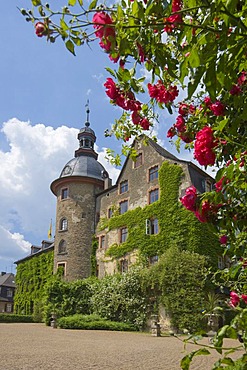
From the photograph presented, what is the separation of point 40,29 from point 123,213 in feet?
84.2

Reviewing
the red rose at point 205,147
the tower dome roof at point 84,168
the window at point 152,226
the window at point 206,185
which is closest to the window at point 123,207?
the window at point 152,226

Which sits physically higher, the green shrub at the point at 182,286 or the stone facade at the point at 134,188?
the stone facade at the point at 134,188

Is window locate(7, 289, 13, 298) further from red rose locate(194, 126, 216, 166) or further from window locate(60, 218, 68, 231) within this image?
red rose locate(194, 126, 216, 166)

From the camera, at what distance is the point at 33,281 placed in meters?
35.9

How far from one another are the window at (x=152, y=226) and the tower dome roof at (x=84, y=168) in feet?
28.7

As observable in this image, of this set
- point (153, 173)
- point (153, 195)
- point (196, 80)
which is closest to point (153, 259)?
point (153, 195)

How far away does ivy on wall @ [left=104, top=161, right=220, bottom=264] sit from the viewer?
21781 millimetres

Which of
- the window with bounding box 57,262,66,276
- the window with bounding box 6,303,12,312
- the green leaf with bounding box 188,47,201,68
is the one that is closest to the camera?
the green leaf with bounding box 188,47,201,68

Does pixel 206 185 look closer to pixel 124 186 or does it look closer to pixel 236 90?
pixel 124 186

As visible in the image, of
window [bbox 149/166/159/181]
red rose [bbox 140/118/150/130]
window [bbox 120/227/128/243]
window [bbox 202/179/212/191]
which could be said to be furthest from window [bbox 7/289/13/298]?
red rose [bbox 140/118/150/130]

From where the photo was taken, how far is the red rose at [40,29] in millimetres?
1938

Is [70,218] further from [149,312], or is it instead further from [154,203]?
[149,312]

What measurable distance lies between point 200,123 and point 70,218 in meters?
27.8

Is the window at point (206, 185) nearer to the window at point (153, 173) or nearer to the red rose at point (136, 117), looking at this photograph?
the window at point (153, 173)
